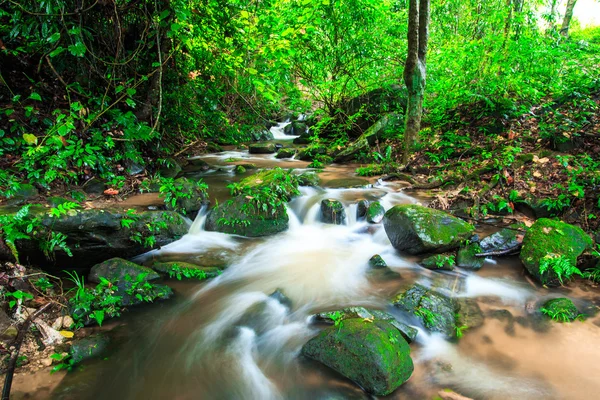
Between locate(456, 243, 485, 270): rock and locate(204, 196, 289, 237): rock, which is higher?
locate(204, 196, 289, 237): rock

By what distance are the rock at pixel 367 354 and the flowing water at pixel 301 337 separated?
0.11 meters

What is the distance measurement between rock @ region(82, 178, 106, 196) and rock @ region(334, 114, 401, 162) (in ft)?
21.3

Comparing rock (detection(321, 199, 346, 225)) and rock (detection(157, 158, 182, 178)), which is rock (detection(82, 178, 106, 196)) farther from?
rock (detection(321, 199, 346, 225))

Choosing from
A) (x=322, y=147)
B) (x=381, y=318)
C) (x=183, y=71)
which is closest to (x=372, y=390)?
(x=381, y=318)

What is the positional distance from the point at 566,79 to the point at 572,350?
7.47m

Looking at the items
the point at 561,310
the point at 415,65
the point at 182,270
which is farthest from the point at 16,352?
the point at 415,65

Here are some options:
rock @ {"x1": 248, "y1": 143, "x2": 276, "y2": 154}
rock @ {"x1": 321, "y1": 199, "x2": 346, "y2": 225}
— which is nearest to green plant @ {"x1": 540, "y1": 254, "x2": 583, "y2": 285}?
rock @ {"x1": 321, "y1": 199, "x2": 346, "y2": 225}

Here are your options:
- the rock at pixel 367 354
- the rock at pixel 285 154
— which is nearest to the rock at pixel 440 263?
the rock at pixel 367 354

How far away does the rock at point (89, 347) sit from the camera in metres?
2.88

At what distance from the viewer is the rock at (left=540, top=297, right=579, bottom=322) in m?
3.44

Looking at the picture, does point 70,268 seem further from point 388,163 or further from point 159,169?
point 388,163

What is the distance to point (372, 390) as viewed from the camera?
260cm

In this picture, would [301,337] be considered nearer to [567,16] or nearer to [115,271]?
[115,271]

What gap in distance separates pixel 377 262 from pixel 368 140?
18.8ft
